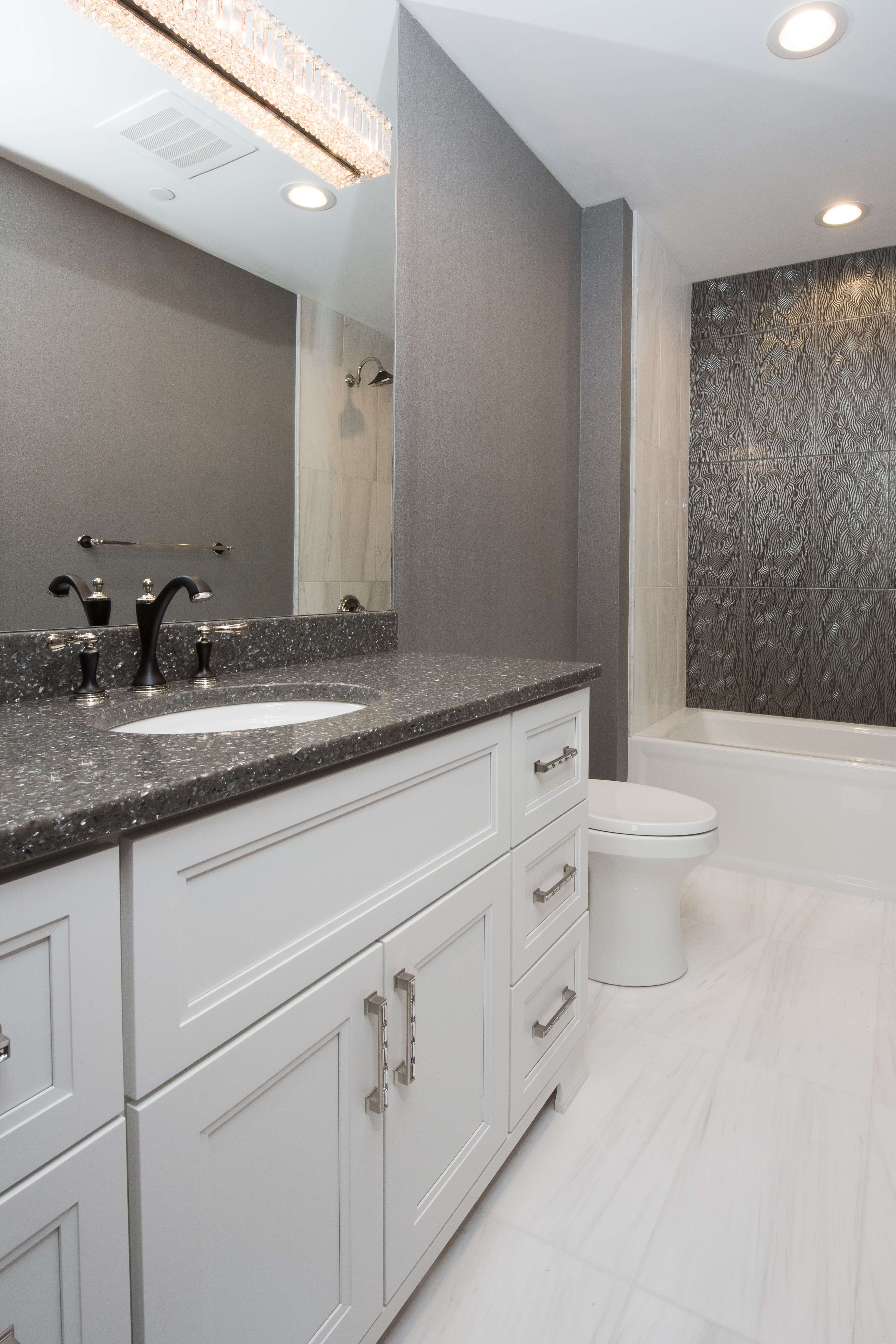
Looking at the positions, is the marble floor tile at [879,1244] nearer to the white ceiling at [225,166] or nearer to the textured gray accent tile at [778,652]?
the white ceiling at [225,166]

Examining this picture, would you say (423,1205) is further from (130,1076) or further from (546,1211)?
(130,1076)

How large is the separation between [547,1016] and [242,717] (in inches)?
29.8

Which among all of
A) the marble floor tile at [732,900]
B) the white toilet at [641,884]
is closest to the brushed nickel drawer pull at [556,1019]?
the white toilet at [641,884]

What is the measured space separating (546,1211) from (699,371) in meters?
3.20

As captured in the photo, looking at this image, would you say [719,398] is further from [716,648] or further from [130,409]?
[130,409]

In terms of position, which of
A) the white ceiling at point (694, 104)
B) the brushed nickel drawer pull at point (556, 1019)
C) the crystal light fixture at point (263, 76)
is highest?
the white ceiling at point (694, 104)

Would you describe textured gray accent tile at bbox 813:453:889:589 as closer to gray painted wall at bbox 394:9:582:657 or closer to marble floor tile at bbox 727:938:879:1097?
gray painted wall at bbox 394:9:582:657

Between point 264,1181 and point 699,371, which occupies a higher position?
point 699,371

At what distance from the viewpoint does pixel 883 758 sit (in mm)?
3016

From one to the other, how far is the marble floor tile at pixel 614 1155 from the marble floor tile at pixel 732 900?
0.70m

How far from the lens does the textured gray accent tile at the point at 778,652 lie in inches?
128

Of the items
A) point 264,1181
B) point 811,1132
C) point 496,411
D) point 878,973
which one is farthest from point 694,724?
point 264,1181

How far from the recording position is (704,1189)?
4.32 ft

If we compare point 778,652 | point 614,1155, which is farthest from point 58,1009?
point 778,652
